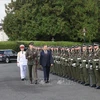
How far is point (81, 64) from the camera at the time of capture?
1481 centimetres

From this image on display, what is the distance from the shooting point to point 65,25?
52.4m

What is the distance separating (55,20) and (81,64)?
124 ft

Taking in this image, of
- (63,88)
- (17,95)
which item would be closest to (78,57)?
(63,88)

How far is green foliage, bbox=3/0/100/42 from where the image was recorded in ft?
171

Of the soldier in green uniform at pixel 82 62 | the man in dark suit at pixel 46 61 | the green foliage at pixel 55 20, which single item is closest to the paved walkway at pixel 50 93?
the soldier in green uniform at pixel 82 62

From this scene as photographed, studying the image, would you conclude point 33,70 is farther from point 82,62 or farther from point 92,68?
point 92,68

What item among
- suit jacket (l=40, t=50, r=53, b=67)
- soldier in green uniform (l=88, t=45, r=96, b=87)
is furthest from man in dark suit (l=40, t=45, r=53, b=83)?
soldier in green uniform (l=88, t=45, r=96, b=87)

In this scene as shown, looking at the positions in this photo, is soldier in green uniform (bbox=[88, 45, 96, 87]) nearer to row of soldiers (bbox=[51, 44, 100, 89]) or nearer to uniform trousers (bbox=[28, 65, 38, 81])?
row of soldiers (bbox=[51, 44, 100, 89])

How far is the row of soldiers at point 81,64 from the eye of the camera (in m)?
13.6

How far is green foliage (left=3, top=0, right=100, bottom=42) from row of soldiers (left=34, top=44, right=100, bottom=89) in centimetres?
3265

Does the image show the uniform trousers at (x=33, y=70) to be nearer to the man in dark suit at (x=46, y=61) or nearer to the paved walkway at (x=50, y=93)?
the man in dark suit at (x=46, y=61)

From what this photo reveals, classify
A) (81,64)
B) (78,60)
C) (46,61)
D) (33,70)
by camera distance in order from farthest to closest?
(46,61), (33,70), (78,60), (81,64)

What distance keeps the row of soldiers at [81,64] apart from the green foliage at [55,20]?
3265cm

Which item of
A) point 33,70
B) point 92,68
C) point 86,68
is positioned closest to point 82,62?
point 86,68
